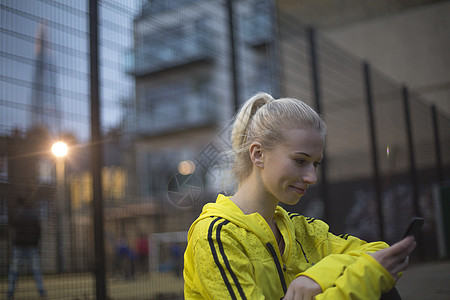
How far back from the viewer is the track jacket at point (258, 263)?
48.3 inches

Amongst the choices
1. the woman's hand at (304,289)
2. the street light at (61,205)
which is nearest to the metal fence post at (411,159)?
the street light at (61,205)

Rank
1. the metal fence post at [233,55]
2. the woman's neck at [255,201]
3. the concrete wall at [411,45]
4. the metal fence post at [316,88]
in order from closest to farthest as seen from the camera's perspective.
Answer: the woman's neck at [255,201], the metal fence post at [233,55], the metal fence post at [316,88], the concrete wall at [411,45]

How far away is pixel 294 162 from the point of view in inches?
57.6

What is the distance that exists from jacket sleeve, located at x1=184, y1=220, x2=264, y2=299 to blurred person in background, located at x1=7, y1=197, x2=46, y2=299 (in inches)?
82.3

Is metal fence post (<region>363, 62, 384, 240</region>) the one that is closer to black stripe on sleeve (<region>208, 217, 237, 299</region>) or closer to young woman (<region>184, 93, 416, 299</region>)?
young woman (<region>184, 93, 416, 299</region>)

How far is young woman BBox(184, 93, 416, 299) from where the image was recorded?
4.14 feet

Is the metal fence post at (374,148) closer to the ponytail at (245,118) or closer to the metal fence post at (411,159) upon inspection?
the metal fence post at (411,159)

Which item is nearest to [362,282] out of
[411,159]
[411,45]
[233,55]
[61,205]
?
[61,205]

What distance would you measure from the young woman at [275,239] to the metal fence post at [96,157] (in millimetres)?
1723

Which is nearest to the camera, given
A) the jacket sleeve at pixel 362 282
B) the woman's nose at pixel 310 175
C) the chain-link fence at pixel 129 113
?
the jacket sleeve at pixel 362 282

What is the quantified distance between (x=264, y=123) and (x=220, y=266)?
0.47 m

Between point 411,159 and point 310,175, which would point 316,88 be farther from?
point 310,175

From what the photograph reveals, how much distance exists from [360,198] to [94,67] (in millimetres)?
6832

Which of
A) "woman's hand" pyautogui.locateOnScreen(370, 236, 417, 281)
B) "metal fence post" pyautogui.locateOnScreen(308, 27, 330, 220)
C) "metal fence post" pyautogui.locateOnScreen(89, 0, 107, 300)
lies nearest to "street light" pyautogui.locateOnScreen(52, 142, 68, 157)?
"metal fence post" pyautogui.locateOnScreen(89, 0, 107, 300)
